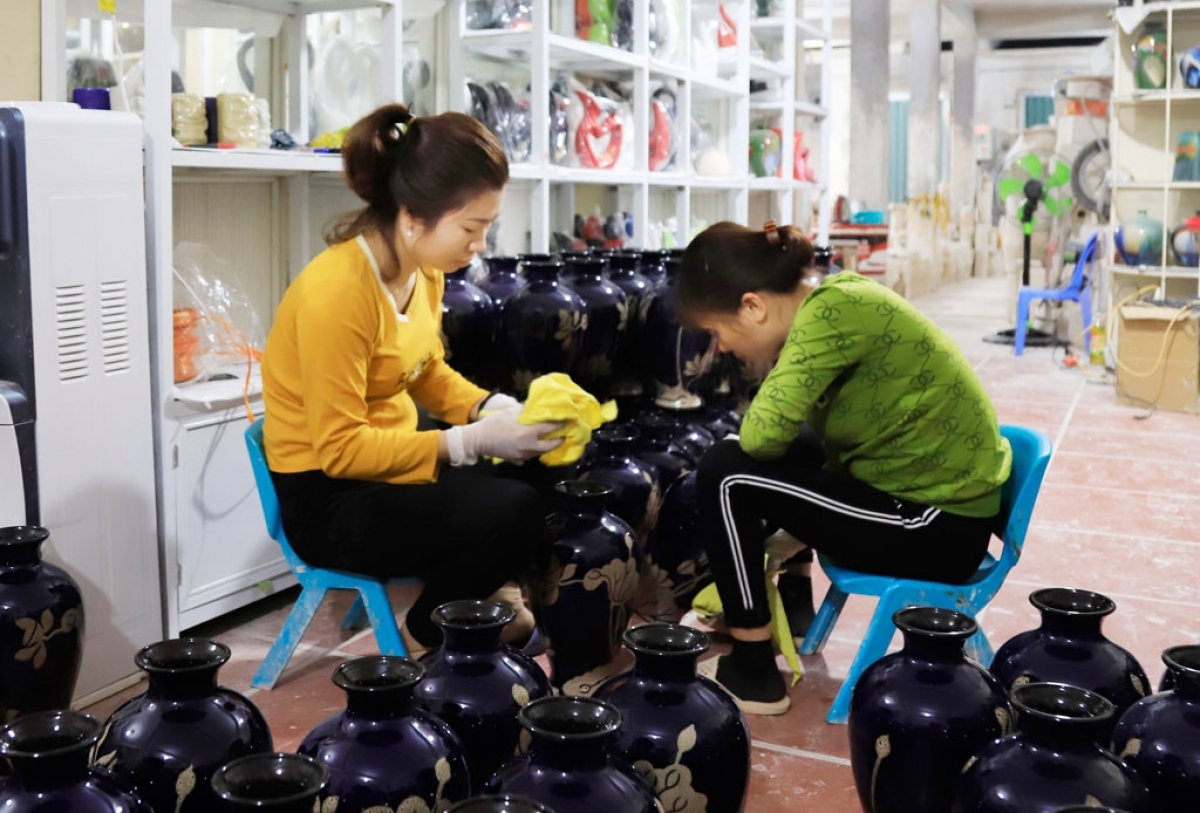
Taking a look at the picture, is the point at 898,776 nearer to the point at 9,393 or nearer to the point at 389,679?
the point at 389,679

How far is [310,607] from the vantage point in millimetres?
2531

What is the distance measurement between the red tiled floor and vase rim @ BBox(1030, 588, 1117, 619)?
47 centimetres

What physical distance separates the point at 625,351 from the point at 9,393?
1648mm

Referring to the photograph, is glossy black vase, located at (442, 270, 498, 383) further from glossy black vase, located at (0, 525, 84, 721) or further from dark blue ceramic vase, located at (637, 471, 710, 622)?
glossy black vase, located at (0, 525, 84, 721)

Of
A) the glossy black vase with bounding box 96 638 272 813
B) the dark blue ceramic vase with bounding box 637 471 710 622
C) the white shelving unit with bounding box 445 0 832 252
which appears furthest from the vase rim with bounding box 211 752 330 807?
the white shelving unit with bounding box 445 0 832 252

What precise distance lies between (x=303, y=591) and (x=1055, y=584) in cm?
190

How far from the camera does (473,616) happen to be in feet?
5.57

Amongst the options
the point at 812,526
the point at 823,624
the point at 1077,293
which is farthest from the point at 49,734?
the point at 1077,293

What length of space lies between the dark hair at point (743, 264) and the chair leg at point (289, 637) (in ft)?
3.04

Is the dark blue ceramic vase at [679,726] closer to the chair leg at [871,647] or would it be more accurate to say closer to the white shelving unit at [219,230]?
the chair leg at [871,647]

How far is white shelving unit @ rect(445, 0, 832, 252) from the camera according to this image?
13.5 ft

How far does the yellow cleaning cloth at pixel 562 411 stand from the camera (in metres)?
2.47

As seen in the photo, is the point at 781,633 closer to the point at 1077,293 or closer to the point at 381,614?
the point at 381,614

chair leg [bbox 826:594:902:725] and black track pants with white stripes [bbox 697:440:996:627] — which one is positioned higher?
black track pants with white stripes [bbox 697:440:996:627]
